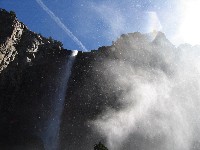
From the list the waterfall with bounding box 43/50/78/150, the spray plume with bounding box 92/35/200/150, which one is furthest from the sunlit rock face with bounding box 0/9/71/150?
the spray plume with bounding box 92/35/200/150

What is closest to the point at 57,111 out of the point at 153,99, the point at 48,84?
the point at 48,84

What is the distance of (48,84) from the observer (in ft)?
183

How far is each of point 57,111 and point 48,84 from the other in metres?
5.00

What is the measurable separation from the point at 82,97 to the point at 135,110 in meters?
9.73

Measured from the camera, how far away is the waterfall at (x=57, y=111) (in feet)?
169

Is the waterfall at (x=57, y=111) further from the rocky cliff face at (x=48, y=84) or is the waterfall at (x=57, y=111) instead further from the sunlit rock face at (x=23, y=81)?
the sunlit rock face at (x=23, y=81)

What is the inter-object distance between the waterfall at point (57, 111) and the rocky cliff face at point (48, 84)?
2.46ft

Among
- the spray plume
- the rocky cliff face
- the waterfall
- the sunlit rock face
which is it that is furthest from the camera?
the spray plume

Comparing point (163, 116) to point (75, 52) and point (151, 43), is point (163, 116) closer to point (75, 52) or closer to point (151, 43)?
point (151, 43)

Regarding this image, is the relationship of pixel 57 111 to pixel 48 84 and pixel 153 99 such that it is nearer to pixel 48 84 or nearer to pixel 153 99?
pixel 48 84

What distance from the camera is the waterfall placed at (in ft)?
169

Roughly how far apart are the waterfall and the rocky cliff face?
0.75 meters

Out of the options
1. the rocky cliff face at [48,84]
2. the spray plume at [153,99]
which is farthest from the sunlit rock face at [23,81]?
the spray plume at [153,99]

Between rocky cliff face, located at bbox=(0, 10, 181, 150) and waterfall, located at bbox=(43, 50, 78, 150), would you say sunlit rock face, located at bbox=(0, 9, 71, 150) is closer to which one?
rocky cliff face, located at bbox=(0, 10, 181, 150)
